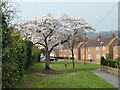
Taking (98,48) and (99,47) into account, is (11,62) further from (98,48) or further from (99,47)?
(98,48)

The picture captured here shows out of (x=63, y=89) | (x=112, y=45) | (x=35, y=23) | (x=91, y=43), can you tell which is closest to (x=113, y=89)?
(x=63, y=89)

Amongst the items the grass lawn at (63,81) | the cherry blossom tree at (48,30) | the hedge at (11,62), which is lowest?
the grass lawn at (63,81)

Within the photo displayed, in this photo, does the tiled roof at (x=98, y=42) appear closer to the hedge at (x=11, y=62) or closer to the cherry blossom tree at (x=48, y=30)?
the cherry blossom tree at (x=48, y=30)

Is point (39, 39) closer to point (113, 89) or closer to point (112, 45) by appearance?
point (113, 89)

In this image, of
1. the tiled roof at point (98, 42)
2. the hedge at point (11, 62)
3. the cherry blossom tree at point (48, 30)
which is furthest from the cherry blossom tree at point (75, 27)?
the tiled roof at point (98, 42)

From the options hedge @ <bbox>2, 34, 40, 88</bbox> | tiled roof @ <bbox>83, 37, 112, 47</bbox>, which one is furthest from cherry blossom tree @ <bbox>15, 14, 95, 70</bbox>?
tiled roof @ <bbox>83, 37, 112, 47</bbox>

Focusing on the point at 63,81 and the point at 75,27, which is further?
the point at 75,27

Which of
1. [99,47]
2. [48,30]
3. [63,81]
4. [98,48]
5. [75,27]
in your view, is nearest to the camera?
[63,81]

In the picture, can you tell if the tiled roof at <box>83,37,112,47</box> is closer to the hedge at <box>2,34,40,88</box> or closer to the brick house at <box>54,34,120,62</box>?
the brick house at <box>54,34,120,62</box>

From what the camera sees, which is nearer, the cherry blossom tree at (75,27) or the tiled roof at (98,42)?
the cherry blossom tree at (75,27)

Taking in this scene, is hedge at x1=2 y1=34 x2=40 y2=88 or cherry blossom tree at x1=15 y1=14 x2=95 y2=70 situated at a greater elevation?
cherry blossom tree at x1=15 y1=14 x2=95 y2=70

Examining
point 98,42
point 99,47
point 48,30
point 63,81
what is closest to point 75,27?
A: point 48,30

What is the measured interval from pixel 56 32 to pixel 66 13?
11.8 feet

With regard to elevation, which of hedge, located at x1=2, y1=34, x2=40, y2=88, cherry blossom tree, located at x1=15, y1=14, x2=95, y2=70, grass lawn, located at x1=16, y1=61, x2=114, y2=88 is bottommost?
grass lawn, located at x1=16, y1=61, x2=114, y2=88
